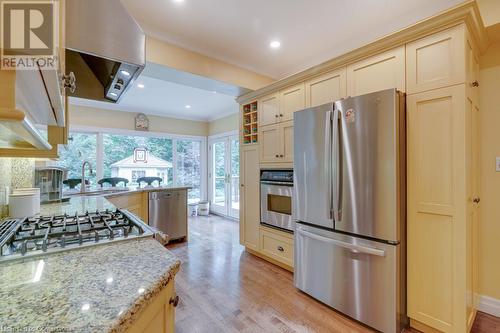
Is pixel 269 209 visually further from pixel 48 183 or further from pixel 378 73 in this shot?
pixel 48 183

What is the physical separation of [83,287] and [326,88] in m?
2.36

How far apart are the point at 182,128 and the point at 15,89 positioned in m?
5.75

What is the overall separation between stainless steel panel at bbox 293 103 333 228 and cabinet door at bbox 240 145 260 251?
89cm

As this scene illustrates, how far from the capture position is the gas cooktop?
94 centimetres

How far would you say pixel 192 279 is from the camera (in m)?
2.61

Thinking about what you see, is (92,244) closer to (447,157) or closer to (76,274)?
(76,274)

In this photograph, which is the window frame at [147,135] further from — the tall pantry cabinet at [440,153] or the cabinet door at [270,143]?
the tall pantry cabinet at [440,153]

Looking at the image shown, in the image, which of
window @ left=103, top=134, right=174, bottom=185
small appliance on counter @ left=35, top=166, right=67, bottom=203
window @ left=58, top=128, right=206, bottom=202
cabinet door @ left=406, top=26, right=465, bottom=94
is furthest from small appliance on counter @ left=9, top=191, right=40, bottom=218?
window @ left=103, top=134, right=174, bottom=185

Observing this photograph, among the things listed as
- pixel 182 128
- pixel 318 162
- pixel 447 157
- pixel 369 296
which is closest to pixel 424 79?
pixel 447 157

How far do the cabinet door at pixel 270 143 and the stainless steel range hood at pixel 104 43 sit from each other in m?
1.85

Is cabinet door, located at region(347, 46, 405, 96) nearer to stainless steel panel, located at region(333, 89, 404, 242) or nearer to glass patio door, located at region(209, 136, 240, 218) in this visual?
stainless steel panel, located at region(333, 89, 404, 242)

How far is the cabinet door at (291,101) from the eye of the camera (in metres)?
2.60

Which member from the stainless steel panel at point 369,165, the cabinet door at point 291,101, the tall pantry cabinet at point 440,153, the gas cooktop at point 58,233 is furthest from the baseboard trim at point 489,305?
the gas cooktop at point 58,233

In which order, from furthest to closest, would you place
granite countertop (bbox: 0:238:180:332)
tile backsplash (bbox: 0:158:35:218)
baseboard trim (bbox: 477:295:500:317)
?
baseboard trim (bbox: 477:295:500:317) → tile backsplash (bbox: 0:158:35:218) → granite countertop (bbox: 0:238:180:332)
